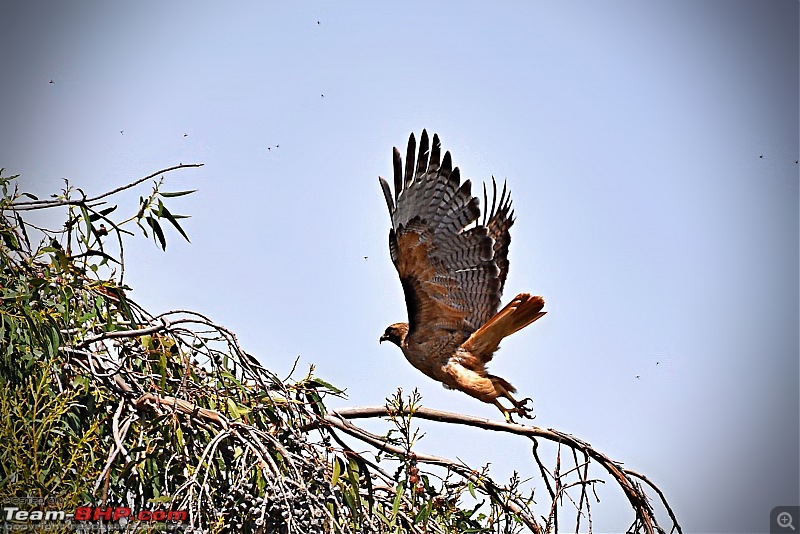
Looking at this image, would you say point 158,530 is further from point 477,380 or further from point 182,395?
point 477,380

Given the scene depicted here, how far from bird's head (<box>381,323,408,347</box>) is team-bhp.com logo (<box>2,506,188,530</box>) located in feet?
8.96

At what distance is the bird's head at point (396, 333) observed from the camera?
447 cm

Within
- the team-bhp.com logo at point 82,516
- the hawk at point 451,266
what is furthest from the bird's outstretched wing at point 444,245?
the team-bhp.com logo at point 82,516

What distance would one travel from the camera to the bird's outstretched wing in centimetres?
390

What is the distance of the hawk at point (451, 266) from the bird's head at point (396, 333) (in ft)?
0.96

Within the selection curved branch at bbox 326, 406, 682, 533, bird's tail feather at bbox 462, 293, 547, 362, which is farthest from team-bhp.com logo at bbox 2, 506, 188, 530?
bird's tail feather at bbox 462, 293, 547, 362

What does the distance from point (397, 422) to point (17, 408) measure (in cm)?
77

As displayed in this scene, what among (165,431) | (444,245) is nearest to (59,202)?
(165,431)

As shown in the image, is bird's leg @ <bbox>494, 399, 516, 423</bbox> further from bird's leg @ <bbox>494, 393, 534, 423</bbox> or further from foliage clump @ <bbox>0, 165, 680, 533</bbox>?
foliage clump @ <bbox>0, 165, 680, 533</bbox>

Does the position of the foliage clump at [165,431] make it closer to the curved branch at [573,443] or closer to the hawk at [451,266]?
the curved branch at [573,443]

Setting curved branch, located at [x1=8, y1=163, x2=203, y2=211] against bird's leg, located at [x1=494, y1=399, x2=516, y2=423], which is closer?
curved branch, located at [x1=8, y1=163, x2=203, y2=211]

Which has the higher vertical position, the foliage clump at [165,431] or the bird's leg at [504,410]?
the bird's leg at [504,410]

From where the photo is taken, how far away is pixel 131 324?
239 cm

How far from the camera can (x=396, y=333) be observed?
4.50 m
